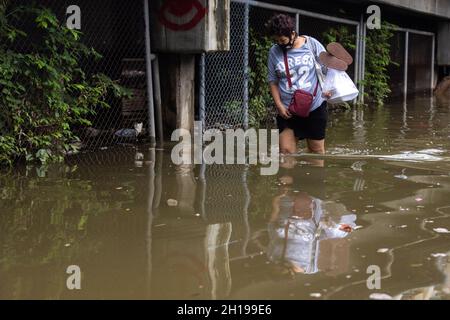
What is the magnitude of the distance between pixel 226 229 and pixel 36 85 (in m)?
3.06

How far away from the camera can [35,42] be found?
21.6ft

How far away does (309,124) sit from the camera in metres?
6.40

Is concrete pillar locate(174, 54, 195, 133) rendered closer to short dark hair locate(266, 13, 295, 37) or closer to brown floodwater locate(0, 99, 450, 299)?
brown floodwater locate(0, 99, 450, 299)

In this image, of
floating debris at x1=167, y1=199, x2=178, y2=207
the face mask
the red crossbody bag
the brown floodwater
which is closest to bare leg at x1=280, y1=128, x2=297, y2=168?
the brown floodwater

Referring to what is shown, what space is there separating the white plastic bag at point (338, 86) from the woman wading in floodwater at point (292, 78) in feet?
0.23

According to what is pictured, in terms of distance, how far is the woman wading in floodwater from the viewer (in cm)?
594

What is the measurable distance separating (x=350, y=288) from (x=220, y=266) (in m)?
0.72

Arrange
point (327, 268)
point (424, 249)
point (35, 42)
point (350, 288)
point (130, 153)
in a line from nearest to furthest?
point (350, 288)
point (327, 268)
point (424, 249)
point (35, 42)
point (130, 153)

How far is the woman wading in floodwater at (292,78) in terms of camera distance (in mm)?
5941

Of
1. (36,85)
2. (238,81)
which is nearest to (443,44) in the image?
(238,81)

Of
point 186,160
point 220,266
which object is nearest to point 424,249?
point 220,266

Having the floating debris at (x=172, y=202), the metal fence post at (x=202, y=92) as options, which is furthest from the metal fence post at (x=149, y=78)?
the floating debris at (x=172, y=202)

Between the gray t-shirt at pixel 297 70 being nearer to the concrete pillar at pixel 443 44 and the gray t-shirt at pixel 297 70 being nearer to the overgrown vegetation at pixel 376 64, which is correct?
the overgrown vegetation at pixel 376 64
